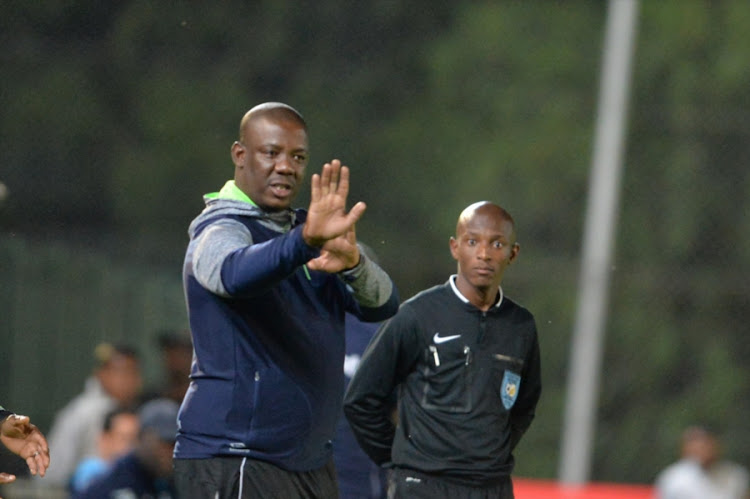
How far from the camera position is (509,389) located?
496 centimetres

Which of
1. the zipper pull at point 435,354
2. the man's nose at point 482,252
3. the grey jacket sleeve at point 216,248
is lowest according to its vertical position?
the zipper pull at point 435,354

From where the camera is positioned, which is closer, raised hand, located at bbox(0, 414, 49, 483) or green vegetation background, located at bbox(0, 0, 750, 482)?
raised hand, located at bbox(0, 414, 49, 483)

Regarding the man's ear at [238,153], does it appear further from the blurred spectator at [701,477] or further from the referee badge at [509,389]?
the blurred spectator at [701,477]

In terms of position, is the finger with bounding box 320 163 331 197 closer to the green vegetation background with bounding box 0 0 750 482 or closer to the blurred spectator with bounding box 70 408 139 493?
the blurred spectator with bounding box 70 408 139 493

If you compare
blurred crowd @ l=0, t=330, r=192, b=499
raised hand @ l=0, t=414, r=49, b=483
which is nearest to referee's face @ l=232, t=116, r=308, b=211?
raised hand @ l=0, t=414, r=49, b=483

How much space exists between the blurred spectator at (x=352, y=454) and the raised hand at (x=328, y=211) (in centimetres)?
211

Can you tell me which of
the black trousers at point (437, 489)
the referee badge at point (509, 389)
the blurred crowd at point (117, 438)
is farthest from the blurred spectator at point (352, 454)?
the blurred crowd at point (117, 438)

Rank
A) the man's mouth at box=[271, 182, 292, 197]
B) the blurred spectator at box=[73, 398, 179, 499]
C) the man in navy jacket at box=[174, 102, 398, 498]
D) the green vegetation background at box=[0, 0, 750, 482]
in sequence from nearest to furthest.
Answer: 1. the man in navy jacket at box=[174, 102, 398, 498]
2. the man's mouth at box=[271, 182, 292, 197]
3. the blurred spectator at box=[73, 398, 179, 499]
4. the green vegetation background at box=[0, 0, 750, 482]

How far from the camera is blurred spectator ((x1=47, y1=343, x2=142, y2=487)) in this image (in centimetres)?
931

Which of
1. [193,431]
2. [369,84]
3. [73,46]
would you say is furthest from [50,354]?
[193,431]

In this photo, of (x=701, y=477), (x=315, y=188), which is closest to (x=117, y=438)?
(x=315, y=188)

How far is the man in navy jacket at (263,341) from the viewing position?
4.26 metres

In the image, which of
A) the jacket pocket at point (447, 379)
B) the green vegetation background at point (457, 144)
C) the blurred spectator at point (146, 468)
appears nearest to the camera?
the jacket pocket at point (447, 379)

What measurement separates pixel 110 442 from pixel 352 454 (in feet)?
8.86
